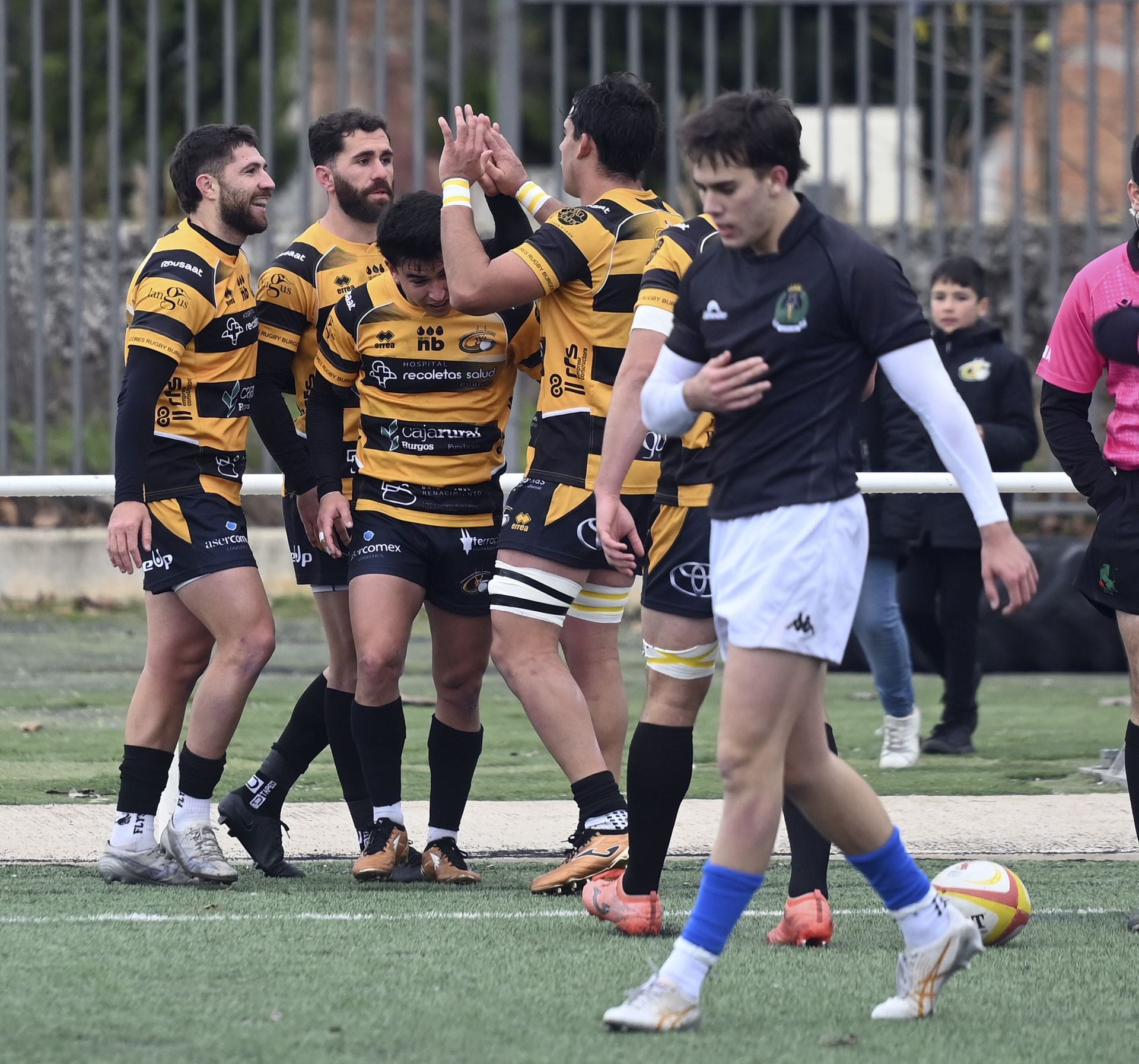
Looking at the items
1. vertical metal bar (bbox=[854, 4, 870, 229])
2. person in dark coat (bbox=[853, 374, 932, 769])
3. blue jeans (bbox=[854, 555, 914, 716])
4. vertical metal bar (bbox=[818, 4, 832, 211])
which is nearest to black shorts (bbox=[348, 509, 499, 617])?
person in dark coat (bbox=[853, 374, 932, 769])

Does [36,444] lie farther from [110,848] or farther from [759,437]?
[759,437]

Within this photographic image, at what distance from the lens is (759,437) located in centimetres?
400

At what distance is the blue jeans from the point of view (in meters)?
7.91

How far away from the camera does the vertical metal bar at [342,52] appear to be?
1184 centimetres

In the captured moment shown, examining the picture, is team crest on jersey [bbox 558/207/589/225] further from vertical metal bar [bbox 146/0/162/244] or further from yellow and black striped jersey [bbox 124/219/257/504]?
vertical metal bar [bbox 146/0/162/244]

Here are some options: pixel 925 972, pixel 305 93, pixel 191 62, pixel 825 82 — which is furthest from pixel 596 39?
pixel 925 972

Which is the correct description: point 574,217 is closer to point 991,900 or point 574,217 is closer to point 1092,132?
point 991,900

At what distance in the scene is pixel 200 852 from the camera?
5527mm

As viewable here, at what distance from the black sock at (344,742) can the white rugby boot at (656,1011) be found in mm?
2112

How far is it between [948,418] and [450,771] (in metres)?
2.19

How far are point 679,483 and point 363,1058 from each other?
1675 mm

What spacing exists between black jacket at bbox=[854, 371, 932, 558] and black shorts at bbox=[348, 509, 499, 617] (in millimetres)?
3026

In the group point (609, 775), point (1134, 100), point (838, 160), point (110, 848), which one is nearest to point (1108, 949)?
point (609, 775)

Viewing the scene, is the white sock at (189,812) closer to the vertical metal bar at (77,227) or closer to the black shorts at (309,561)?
the black shorts at (309,561)
